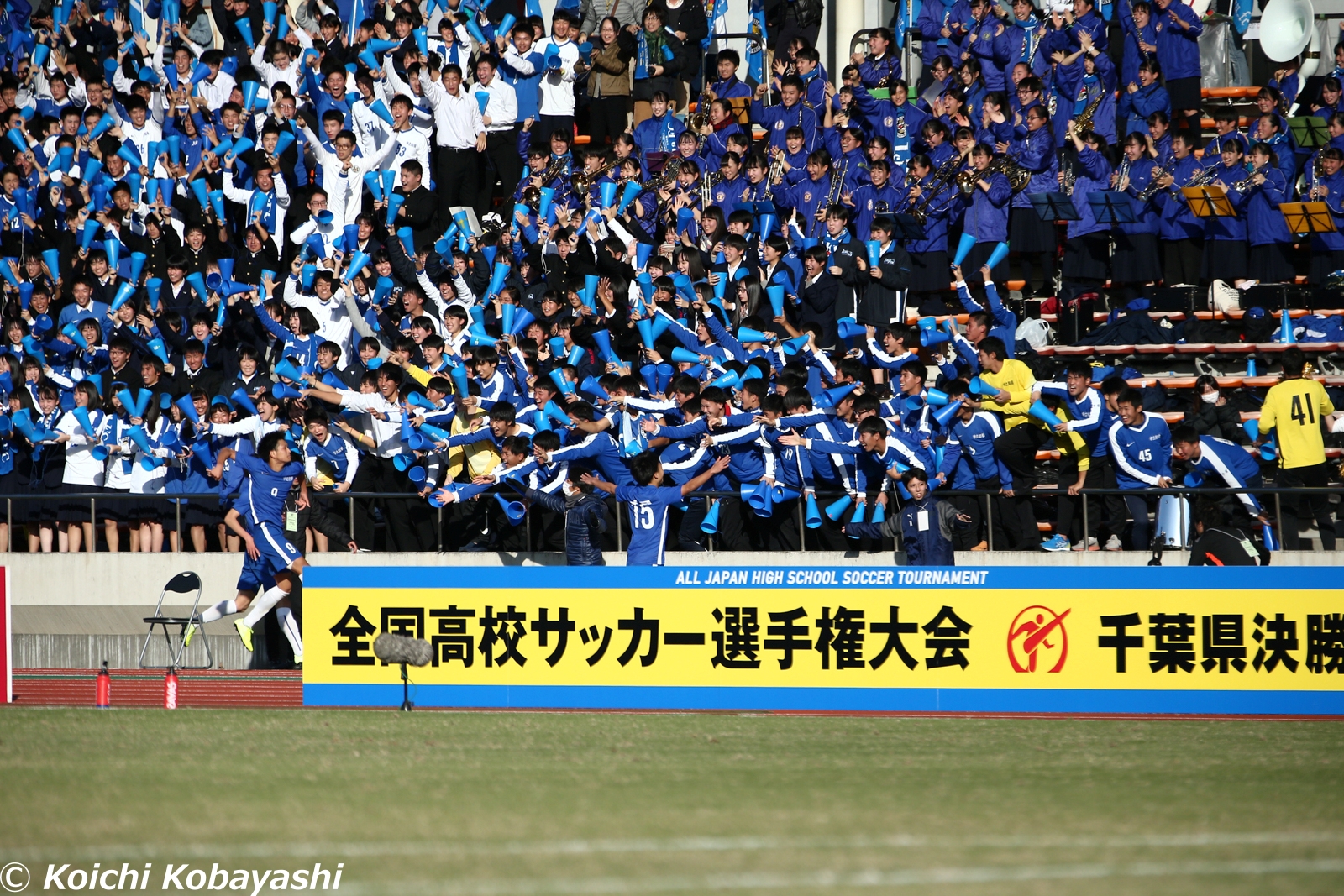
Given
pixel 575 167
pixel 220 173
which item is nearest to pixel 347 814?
pixel 575 167

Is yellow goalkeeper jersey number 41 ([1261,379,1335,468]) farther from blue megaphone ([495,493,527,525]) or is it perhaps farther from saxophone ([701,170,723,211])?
blue megaphone ([495,493,527,525])

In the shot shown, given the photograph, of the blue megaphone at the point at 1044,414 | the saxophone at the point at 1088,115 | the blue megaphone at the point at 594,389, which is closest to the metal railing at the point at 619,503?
the blue megaphone at the point at 1044,414

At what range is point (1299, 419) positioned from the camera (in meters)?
15.0

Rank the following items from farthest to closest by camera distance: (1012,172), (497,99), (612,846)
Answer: (497,99) → (1012,172) → (612,846)

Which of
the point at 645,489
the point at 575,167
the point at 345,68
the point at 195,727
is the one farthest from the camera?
the point at 345,68

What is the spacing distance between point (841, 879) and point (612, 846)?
117 cm

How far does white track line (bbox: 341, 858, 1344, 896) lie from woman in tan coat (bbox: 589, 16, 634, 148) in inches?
597

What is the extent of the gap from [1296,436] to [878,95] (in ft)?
23.7

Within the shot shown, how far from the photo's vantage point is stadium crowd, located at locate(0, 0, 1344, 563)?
1533 centimetres

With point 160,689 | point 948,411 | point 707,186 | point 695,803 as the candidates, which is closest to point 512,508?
point 160,689

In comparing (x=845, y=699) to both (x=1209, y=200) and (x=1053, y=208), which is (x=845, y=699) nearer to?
(x=1053, y=208)

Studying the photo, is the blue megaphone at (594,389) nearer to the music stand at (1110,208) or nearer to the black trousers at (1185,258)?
the music stand at (1110,208)

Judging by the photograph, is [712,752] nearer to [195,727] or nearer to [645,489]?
[195,727]

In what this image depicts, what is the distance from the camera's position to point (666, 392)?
1619cm
